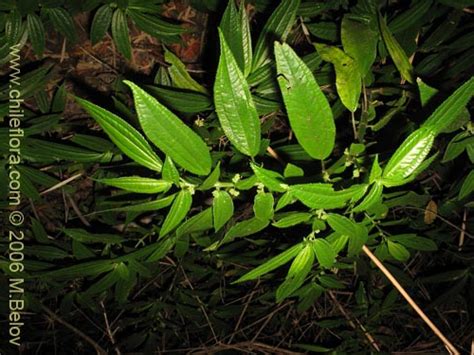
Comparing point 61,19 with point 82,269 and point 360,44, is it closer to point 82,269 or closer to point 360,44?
point 82,269

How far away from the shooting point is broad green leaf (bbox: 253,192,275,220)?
59 centimetres

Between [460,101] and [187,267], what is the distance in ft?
3.72

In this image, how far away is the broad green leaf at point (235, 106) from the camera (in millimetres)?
481

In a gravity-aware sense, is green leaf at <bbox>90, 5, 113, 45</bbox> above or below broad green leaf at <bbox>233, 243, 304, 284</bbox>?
above

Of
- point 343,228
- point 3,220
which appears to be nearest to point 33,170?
A: point 3,220

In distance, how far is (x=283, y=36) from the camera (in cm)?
85

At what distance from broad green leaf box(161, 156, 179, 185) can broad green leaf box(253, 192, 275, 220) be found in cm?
11

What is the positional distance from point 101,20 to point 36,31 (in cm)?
17

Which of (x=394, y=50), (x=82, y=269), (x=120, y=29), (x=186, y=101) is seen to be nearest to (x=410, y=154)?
(x=394, y=50)

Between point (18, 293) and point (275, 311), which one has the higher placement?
point (18, 293)

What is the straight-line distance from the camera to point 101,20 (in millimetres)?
1194

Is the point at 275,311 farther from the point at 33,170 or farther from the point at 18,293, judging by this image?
the point at 33,170

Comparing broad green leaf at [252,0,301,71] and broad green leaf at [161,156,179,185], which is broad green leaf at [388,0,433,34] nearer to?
broad green leaf at [252,0,301,71]

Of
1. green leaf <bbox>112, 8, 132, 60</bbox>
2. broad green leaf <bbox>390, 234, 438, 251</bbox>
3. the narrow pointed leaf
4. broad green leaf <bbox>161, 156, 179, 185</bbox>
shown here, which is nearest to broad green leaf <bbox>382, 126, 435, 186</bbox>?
the narrow pointed leaf
